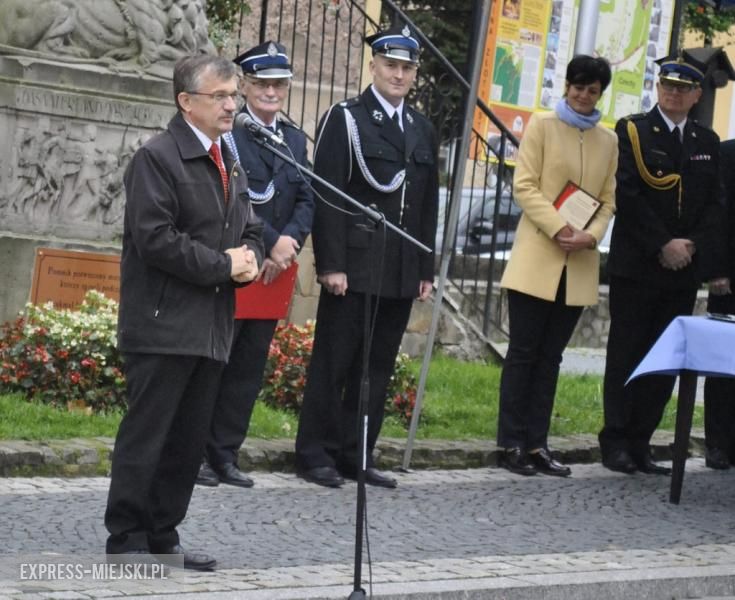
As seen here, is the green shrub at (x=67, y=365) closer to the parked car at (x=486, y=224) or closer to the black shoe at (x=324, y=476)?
the black shoe at (x=324, y=476)

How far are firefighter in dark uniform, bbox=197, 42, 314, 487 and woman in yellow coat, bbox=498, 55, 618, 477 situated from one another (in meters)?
1.47

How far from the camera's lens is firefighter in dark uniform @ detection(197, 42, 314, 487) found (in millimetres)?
8672

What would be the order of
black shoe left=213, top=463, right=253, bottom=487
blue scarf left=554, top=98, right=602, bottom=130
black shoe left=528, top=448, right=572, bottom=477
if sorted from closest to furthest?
black shoe left=213, top=463, right=253, bottom=487, blue scarf left=554, top=98, right=602, bottom=130, black shoe left=528, top=448, right=572, bottom=477

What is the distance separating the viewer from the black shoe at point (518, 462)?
9.95 m

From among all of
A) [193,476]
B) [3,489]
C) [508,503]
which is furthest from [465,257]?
[193,476]

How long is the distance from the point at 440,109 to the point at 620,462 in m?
5.16

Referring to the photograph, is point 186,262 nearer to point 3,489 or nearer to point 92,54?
point 3,489

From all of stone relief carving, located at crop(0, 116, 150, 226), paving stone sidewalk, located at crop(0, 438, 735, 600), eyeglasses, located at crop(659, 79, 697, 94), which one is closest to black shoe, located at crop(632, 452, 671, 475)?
paving stone sidewalk, located at crop(0, 438, 735, 600)

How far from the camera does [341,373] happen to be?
360 inches

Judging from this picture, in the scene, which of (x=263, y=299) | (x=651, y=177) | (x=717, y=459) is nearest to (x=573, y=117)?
(x=651, y=177)

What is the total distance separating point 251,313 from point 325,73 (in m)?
8.99

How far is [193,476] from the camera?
6867mm

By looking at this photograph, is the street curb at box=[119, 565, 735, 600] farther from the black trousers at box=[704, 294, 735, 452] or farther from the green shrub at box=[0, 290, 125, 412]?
the green shrub at box=[0, 290, 125, 412]

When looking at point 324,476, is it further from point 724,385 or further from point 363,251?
point 724,385
